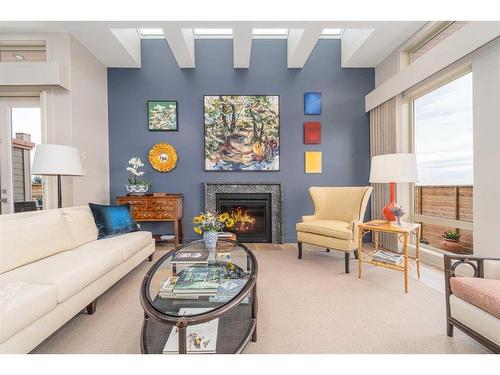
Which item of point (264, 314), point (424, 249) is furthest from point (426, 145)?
point (264, 314)

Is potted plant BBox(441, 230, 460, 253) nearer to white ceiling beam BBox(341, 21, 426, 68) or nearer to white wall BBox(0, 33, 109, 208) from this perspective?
white ceiling beam BBox(341, 21, 426, 68)

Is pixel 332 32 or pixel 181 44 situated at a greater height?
pixel 332 32

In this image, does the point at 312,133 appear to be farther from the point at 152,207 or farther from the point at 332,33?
the point at 152,207

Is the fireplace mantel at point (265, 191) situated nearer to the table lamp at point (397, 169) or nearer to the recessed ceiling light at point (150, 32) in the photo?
the table lamp at point (397, 169)

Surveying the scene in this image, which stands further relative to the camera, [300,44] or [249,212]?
[249,212]

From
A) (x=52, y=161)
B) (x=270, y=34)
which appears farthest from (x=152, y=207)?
(x=270, y=34)

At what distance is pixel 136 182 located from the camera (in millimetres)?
4027

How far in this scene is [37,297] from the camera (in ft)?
4.66

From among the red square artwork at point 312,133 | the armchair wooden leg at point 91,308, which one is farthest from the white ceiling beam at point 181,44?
the armchair wooden leg at point 91,308

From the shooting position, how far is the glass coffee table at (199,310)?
121 cm

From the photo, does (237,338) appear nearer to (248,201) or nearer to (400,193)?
(248,201)

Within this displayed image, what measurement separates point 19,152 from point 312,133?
462cm

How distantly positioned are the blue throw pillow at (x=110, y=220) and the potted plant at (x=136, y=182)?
0.89 meters
